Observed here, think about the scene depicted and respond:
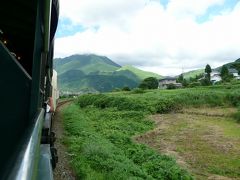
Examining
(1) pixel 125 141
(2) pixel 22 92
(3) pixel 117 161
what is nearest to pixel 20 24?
(2) pixel 22 92

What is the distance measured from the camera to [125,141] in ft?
51.5

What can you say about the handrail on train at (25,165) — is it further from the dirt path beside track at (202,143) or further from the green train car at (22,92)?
the dirt path beside track at (202,143)

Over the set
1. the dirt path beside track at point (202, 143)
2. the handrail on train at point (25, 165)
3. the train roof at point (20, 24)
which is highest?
the train roof at point (20, 24)

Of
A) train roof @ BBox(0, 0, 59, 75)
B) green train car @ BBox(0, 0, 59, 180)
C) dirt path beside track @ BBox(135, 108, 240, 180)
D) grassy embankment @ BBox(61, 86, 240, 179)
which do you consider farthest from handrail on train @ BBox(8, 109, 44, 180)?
dirt path beside track @ BBox(135, 108, 240, 180)

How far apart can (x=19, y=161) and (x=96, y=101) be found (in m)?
33.6

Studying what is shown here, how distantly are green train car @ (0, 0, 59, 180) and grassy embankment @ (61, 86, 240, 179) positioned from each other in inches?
226

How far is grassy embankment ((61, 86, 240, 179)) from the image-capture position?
31.9 ft

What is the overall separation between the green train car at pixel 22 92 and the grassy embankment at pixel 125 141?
574 centimetres

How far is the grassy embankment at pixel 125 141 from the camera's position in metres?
9.72

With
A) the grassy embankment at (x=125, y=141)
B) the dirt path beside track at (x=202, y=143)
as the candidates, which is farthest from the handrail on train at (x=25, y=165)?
the dirt path beside track at (x=202, y=143)

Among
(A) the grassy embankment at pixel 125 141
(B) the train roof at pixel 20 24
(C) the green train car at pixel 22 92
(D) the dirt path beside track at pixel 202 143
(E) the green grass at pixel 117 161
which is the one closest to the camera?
(C) the green train car at pixel 22 92

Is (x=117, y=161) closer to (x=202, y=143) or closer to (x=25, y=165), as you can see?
(x=202, y=143)

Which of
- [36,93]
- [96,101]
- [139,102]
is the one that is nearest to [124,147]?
[36,93]

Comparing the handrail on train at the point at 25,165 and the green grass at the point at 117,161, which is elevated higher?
the handrail on train at the point at 25,165
